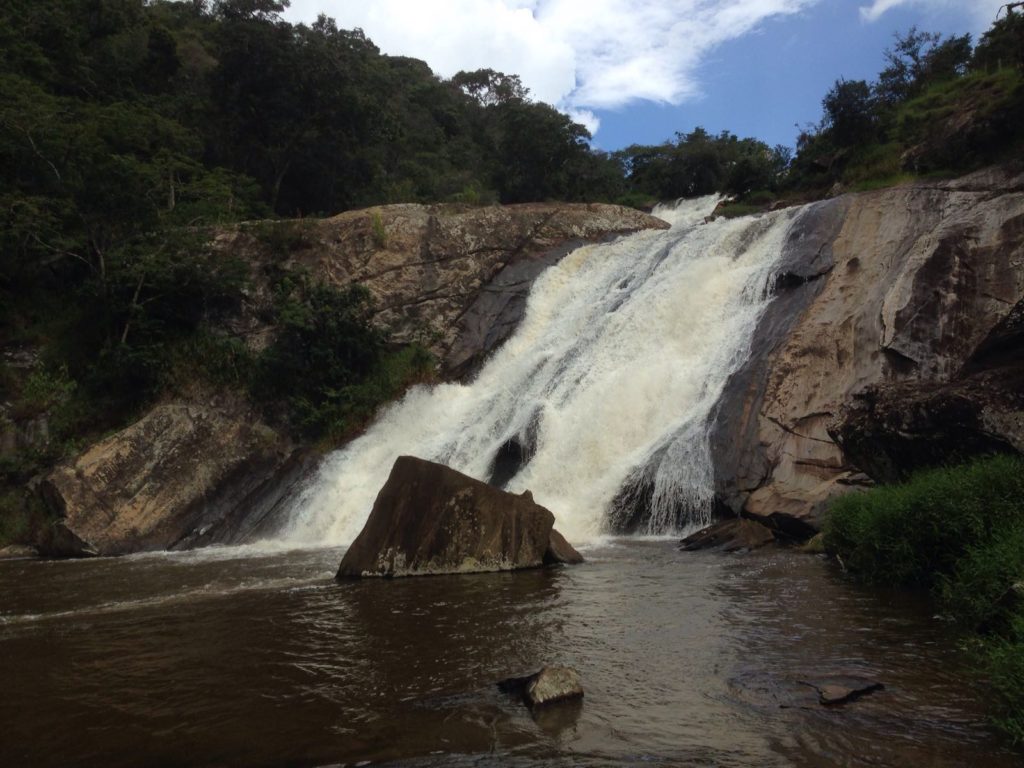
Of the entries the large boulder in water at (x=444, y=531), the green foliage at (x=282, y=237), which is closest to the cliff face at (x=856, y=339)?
the large boulder in water at (x=444, y=531)

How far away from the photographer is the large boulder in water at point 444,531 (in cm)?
1154

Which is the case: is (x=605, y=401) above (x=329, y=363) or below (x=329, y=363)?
below

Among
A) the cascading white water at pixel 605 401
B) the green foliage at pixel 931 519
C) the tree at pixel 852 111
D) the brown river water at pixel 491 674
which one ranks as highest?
the tree at pixel 852 111

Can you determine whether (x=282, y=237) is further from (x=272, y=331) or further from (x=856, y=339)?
(x=856, y=339)

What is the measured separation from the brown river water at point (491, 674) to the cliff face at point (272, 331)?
8427 mm

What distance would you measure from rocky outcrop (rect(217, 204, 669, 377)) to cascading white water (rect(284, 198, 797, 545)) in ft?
5.55

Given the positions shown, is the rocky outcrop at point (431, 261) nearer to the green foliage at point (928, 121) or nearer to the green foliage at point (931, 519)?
the green foliage at point (928, 121)

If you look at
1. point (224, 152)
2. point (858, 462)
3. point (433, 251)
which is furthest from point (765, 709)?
point (224, 152)

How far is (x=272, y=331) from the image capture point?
25312mm

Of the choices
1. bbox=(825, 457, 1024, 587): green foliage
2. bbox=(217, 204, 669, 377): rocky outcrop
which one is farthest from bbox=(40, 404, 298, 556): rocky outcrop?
bbox=(825, 457, 1024, 587): green foliage

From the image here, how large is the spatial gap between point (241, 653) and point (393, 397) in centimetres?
1750

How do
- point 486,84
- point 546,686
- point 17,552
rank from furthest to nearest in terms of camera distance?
point 486,84 → point 17,552 → point 546,686

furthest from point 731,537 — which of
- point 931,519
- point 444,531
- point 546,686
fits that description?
point 546,686

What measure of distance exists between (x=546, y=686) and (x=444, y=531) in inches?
241
